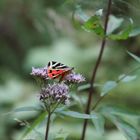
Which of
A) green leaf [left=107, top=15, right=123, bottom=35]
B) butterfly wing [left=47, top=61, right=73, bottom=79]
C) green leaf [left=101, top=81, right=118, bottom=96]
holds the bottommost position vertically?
butterfly wing [left=47, top=61, right=73, bottom=79]

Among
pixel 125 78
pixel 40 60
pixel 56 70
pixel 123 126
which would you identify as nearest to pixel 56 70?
pixel 56 70

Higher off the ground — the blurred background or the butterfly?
the blurred background

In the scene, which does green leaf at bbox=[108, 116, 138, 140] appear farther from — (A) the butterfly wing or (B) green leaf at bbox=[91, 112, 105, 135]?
(A) the butterfly wing

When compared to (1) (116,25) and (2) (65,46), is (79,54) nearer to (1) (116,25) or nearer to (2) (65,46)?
(2) (65,46)

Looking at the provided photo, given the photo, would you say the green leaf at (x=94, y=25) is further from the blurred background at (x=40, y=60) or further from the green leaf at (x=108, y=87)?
the blurred background at (x=40, y=60)

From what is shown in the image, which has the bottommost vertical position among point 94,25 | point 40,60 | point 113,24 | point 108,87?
point 108,87

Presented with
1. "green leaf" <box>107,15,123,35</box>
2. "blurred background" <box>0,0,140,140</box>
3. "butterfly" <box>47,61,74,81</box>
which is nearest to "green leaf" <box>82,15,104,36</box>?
"green leaf" <box>107,15,123,35</box>

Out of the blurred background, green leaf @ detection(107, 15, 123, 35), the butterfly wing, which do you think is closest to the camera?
the butterfly wing

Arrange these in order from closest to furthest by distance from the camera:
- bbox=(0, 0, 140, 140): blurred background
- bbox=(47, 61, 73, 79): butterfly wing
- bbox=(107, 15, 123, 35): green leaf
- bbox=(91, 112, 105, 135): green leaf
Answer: bbox=(47, 61, 73, 79): butterfly wing
bbox=(91, 112, 105, 135): green leaf
bbox=(107, 15, 123, 35): green leaf
bbox=(0, 0, 140, 140): blurred background

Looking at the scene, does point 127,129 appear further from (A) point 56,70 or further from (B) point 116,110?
(A) point 56,70

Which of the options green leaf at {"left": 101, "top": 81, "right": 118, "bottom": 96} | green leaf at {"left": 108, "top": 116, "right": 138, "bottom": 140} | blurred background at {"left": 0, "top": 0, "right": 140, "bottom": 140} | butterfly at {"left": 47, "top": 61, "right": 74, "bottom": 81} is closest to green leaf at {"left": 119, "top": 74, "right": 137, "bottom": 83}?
green leaf at {"left": 101, "top": 81, "right": 118, "bottom": 96}

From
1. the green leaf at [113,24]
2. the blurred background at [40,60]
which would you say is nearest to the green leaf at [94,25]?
the green leaf at [113,24]

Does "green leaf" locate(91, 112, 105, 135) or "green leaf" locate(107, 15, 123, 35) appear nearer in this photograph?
"green leaf" locate(91, 112, 105, 135)
